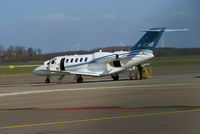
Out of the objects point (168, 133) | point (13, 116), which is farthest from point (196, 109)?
point (13, 116)

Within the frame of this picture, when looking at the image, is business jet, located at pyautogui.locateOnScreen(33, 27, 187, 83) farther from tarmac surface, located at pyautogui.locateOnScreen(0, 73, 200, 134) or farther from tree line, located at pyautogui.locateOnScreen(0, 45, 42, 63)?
tree line, located at pyautogui.locateOnScreen(0, 45, 42, 63)

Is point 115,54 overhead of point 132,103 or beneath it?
overhead

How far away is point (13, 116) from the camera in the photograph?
16547mm

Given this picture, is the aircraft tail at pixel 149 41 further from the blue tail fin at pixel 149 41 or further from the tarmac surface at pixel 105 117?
the tarmac surface at pixel 105 117

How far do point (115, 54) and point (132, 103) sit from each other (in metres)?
20.0

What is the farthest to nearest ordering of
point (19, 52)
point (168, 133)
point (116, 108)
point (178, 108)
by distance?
point (19, 52) → point (116, 108) → point (178, 108) → point (168, 133)

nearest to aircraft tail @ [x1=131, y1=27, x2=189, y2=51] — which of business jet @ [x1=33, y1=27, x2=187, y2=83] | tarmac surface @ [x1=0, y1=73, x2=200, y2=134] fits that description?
business jet @ [x1=33, y1=27, x2=187, y2=83]

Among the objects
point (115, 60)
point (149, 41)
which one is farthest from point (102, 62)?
point (149, 41)

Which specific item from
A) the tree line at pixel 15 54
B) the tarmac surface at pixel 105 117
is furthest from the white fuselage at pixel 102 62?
the tree line at pixel 15 54

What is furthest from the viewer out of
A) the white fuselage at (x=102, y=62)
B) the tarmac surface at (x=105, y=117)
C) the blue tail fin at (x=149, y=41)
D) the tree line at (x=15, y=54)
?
the tree line at (x=15, y=54)

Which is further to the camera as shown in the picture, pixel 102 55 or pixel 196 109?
pixel 102 55

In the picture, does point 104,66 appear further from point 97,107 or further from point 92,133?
point 92,133

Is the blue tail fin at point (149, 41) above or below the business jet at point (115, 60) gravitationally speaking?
above

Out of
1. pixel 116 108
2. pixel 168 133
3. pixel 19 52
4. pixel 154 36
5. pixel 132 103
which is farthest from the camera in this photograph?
pixel 19 52
